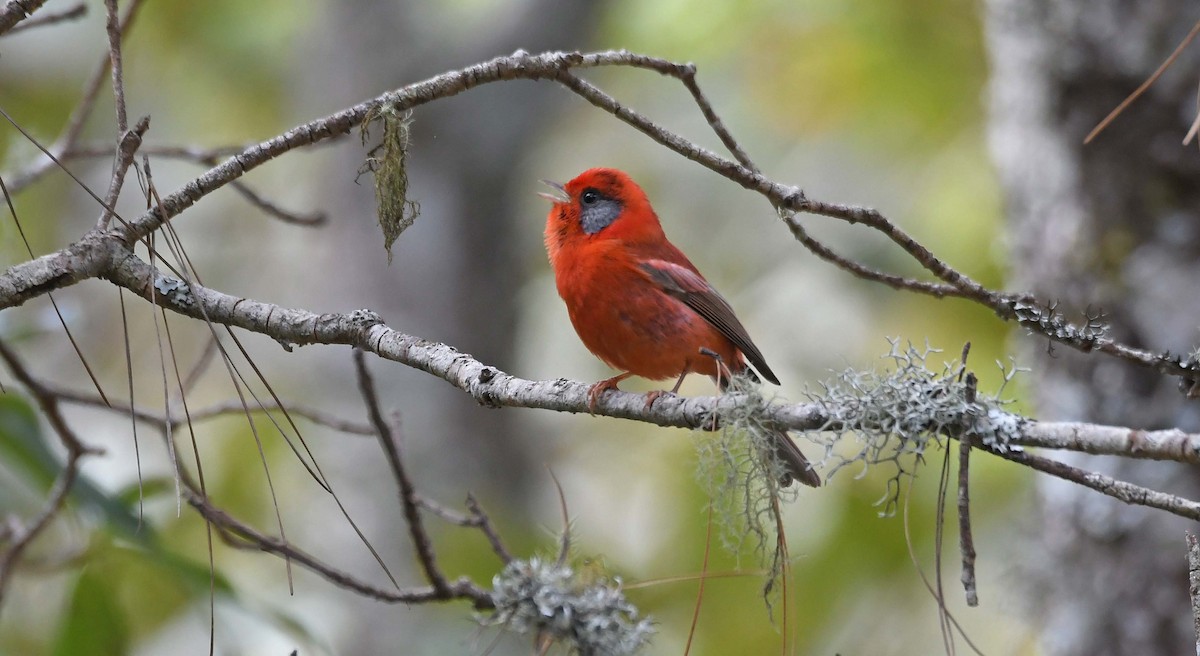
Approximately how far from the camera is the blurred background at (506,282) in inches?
204

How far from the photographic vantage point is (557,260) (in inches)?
159

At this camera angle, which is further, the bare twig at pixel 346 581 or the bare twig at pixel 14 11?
the bare twig at pixel 346 581

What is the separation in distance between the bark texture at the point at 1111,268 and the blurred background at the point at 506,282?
0.47 metres

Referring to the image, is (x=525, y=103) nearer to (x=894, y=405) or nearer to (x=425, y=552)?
(x=425, y=552)

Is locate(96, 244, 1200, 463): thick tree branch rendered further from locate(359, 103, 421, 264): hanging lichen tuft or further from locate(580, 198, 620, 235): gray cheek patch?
locate(580, 198, 620, 235): gray cheek patch

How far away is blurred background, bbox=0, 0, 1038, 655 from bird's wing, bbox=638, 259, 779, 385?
0.57m

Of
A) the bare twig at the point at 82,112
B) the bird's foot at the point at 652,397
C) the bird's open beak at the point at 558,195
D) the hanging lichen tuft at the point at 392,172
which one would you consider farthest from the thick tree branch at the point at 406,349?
the bird's open beak at the point at 558,195

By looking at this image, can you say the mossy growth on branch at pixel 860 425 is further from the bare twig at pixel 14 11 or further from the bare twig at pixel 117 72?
the bare twig at pixel 14 11

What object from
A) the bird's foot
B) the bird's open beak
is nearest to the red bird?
the bird's open beak

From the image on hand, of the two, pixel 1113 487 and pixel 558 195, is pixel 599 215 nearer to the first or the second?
pixel 558 195

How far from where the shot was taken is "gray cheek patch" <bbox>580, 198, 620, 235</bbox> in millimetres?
4160

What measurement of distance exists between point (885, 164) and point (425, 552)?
6.57m

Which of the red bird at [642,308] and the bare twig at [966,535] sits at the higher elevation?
the red bird at [642,308]

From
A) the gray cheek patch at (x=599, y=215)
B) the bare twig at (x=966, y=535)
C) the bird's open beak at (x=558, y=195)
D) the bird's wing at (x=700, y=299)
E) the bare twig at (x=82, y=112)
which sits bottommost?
the bare twig at (x=966, y=535)
